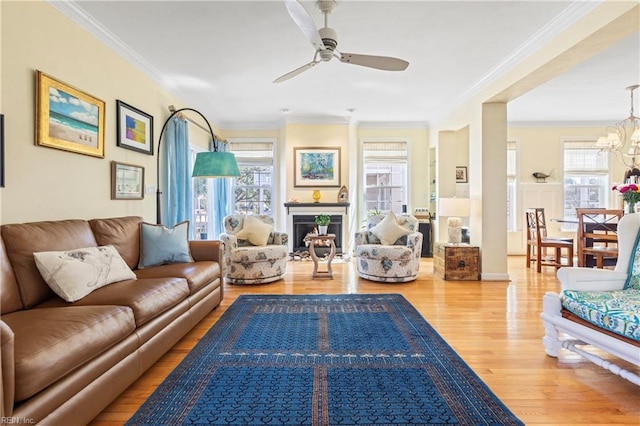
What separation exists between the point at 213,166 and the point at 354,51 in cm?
215

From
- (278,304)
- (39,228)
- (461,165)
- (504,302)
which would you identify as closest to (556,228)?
(461,165)

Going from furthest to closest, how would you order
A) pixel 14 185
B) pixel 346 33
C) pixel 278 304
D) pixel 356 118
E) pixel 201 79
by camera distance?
pixel 356 118
pixel 201 79
pixel 278 304
pixel 346 33
pixel 14 185

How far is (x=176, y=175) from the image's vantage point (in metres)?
4.68

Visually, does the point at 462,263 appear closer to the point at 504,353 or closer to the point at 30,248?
the point at 504,353

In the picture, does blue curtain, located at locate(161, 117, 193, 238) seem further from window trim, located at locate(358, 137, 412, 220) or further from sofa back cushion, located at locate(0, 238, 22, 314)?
window trim, located at locate(358, 137, 412, 220)

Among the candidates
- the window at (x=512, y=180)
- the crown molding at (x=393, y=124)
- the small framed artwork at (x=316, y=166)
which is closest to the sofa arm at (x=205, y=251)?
the small framed artwork at (x=316, y=166)

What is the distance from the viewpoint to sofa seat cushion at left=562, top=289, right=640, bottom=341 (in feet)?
6.57

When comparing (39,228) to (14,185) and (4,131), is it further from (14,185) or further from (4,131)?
(4,131)

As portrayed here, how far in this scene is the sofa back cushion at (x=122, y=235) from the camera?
2.93 meters

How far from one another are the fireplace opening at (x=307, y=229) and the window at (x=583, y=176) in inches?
181

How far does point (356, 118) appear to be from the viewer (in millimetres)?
6703

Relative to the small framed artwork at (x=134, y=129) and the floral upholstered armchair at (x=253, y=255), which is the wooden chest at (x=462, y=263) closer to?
the floral upholstered armchair at (x=253, y=255)

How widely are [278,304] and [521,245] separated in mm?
5601

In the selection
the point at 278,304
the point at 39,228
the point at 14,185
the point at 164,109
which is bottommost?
the point at 278,304
